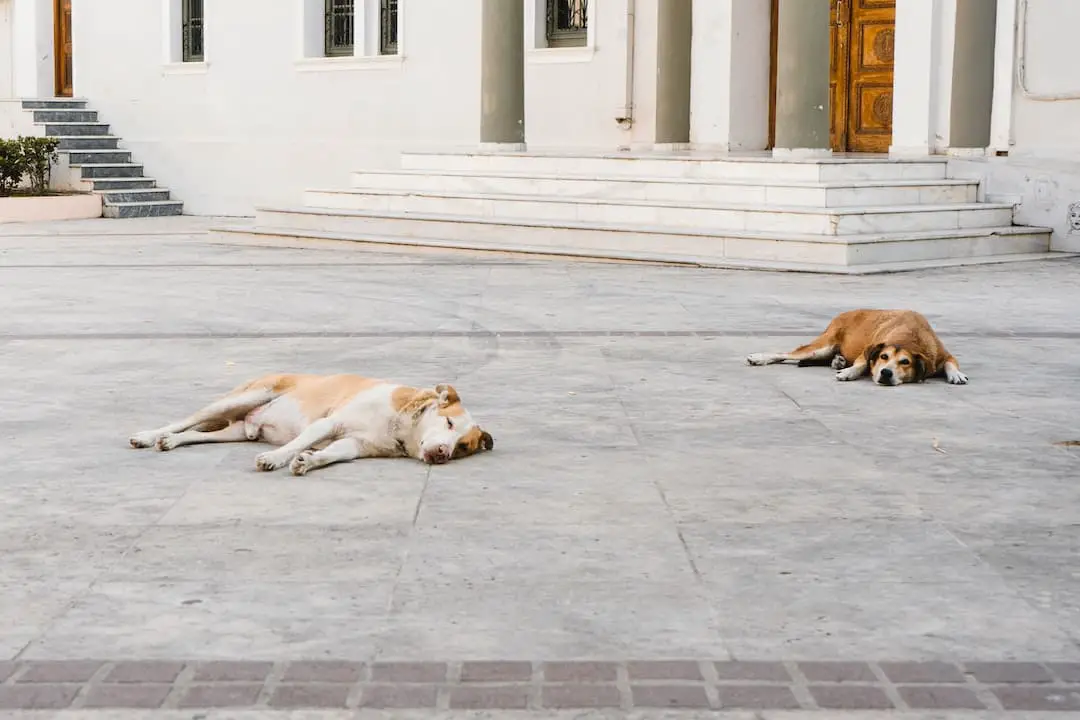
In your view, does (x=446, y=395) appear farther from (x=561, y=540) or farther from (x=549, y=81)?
(x=549, y=81)

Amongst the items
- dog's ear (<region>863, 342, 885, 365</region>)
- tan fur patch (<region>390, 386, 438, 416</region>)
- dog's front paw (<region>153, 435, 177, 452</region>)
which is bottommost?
dog's front paw (<region>153, 435, 177, 452</region>)

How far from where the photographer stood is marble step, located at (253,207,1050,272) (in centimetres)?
1556

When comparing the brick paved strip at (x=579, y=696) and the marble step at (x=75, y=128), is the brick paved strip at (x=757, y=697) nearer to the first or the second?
the brick paved strip at (x=579, y=696)

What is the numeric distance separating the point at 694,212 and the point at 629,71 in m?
5.16

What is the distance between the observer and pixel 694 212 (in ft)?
55.2

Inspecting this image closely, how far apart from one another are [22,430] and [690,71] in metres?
15.1

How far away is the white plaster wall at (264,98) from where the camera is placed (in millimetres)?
23266

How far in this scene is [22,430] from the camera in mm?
7344

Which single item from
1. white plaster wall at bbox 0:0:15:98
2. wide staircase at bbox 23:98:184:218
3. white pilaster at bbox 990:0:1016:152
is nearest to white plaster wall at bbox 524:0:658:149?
white pilaster at bbox 990:0:1016:152

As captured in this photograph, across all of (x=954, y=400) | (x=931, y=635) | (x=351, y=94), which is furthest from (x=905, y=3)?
(x=931, y=635)

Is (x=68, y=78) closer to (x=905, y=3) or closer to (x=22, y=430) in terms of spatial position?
(x=905, y=3)

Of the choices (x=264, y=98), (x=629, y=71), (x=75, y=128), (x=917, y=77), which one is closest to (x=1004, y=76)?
(x=917, y=77)

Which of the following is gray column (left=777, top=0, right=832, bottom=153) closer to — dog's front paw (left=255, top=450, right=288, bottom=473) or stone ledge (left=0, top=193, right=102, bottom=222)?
dog's front paw (left=255, top=450, right=288, bottom=473)

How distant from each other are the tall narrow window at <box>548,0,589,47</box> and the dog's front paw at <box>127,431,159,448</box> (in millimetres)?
15939
